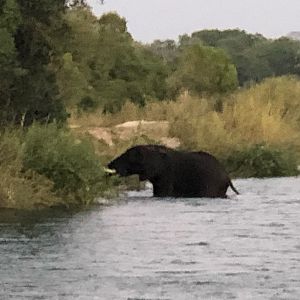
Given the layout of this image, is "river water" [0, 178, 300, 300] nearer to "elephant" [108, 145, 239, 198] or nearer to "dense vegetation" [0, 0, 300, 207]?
"elephant" [108, 145, 239, 198]

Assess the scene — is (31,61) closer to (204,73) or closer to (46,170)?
(46,170)

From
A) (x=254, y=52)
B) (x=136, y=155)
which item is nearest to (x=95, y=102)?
(x=136, y=155)

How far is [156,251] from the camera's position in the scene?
1645cm

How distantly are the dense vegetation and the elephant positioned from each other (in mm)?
1227

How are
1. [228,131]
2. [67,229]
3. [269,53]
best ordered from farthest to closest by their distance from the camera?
[269,53], [228,131], [67,229]

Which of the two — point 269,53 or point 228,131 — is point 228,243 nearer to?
point 228,131

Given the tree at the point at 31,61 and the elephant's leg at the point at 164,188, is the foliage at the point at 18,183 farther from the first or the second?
the elephant's leg at the point at 164,188

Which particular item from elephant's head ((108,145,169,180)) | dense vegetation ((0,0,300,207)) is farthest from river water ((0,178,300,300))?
elephant's head ((108,145,169,180))

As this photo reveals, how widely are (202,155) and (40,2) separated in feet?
14.3

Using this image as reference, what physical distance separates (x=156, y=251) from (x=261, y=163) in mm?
15136

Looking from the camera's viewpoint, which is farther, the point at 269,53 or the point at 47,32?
the point at 269,53

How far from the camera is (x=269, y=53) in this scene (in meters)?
102

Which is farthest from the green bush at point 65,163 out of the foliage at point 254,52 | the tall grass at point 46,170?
the foliage at point 254,52

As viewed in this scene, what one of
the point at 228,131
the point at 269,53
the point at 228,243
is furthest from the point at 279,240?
the point at 269,53
